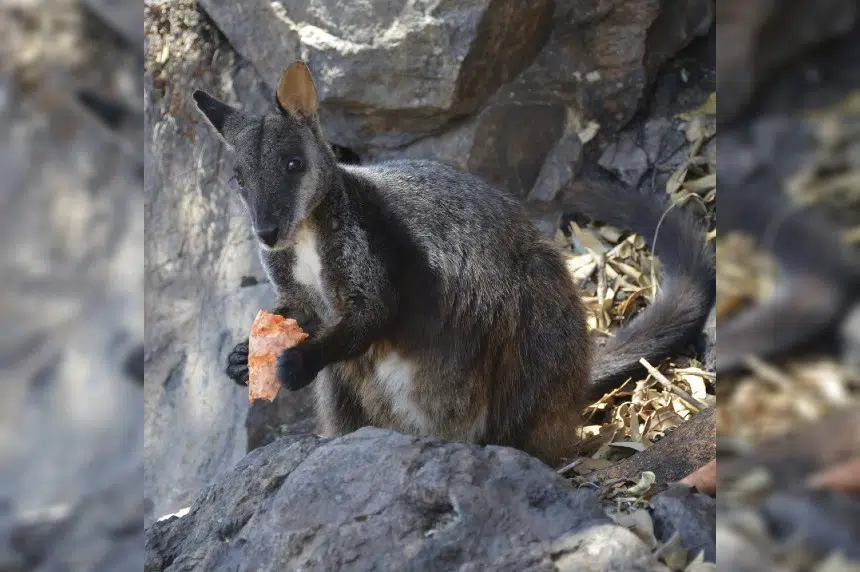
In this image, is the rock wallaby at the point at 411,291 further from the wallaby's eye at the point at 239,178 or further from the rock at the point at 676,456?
the rock at the point at 676,456

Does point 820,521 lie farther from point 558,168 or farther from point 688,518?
point 558,168

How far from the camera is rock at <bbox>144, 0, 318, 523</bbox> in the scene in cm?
639

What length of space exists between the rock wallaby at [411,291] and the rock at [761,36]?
3.00m

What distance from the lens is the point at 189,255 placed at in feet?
22.0

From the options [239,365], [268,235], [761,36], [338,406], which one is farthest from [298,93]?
[761,36]

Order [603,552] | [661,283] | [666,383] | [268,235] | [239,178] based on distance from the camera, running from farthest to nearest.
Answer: [661,283] < [666,383] < [239,178] < [268,235] < [603,552]

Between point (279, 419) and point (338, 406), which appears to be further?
point (279, 419)

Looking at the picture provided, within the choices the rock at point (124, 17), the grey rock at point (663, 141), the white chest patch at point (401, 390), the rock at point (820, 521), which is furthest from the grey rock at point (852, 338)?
the grey rock at point (663, 141)

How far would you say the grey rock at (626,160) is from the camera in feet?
20.3

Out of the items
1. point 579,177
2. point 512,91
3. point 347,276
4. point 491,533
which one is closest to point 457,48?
point 512,91

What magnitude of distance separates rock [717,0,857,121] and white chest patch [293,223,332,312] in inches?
125

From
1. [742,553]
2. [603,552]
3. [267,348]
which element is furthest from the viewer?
[267,348]

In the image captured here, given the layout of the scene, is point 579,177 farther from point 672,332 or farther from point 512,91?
point 672,332

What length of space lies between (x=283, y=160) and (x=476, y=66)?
73.1 inches
